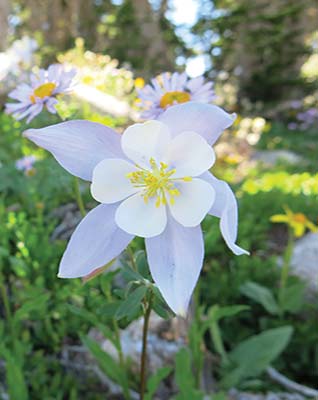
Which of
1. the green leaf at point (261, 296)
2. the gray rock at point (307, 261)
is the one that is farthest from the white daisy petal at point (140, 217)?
the gray rock at point (307, 261)

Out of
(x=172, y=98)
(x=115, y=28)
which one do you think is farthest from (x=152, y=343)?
(x=115, y=28)

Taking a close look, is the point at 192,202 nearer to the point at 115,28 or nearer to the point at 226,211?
the point at 226,211

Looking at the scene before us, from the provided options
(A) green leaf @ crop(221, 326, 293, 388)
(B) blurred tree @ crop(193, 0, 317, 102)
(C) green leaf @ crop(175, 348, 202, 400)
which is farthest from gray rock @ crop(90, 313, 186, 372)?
(B) blurred tree @ crop(193, 0, 317, 102)

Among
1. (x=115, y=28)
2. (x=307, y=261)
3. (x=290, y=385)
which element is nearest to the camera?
(x=290, y=385)

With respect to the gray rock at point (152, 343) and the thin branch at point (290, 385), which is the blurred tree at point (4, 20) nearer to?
the gray rock at point (152, 343)

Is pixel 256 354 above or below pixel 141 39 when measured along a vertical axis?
above
